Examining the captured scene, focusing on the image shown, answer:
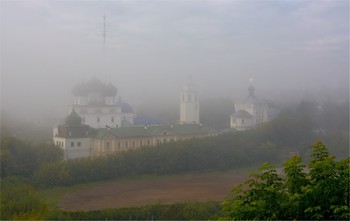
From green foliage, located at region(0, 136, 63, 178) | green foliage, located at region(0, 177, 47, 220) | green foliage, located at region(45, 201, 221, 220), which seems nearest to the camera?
green foliage, located at region(0, 177, 47, 220)

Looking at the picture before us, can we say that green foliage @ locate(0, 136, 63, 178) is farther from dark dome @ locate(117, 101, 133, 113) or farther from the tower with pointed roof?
the tower with pointed roof

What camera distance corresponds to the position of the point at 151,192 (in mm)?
21562

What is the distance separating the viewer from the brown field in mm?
19109

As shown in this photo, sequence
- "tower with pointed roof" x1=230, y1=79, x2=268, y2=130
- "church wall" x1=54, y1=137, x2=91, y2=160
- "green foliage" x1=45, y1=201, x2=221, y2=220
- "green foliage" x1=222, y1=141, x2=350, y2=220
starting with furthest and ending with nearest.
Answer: "tower with pointed roof" x1=230, y1=79, x2=268, y2=130
"church wall" x1=54, y1=137, x2=91, y2=160
"green foliage" x1=45, y1=201, x2=221, y2=220
"green foliage" x1=222, y1=141, x2=350, y2=220

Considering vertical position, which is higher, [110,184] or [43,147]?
[43,147]

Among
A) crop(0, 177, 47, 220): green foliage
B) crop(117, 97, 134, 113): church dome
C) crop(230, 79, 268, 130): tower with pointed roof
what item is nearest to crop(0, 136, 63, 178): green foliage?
crop(0, 177, 47, 220): green foliage

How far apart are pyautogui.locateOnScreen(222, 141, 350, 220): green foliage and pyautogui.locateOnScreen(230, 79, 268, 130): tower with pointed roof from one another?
3204cm

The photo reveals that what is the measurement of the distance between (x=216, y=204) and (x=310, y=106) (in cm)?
3039

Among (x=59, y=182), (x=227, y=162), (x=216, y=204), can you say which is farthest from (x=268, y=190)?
(x=227, y=162)

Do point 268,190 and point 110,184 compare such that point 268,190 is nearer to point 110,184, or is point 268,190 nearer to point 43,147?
point 110,184

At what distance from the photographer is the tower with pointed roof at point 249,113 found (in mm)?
38031

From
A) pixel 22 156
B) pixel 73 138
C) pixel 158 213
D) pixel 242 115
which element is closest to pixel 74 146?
pixel 73 138

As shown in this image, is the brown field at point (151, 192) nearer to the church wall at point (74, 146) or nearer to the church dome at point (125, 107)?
the church wall at point (74, 146)

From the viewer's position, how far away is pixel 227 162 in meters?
28.7
